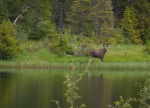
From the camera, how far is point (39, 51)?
4128cm

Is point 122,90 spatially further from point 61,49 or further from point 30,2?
point 30,2

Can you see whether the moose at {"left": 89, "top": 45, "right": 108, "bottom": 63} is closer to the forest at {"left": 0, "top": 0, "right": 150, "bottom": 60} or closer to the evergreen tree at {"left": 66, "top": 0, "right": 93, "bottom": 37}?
the forest at {"left": 0, "top": 0, "right": 150, "bottom": 60}

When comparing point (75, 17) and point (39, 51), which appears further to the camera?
point (75, 17)

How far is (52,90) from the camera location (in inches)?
934

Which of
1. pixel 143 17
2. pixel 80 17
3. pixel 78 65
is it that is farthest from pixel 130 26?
pixel 78 65

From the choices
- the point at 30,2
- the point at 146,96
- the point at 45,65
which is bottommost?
the point at 45,65

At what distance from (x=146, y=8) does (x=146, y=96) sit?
4066 cm

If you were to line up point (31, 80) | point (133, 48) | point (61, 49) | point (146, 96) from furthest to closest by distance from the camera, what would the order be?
1. point (133, 48)
2. point (61, 49)
3. point (31, 80)
4. point (146, 96)

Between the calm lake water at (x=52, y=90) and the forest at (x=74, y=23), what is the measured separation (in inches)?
364

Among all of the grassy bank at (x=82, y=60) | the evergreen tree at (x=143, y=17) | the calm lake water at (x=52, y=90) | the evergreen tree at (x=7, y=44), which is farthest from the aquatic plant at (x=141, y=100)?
the evergreen tree at (x=143, y=17)

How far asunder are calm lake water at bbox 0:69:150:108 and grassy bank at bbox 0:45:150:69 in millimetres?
4088

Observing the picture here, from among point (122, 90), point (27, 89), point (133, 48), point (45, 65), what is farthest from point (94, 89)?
point (133, 48)

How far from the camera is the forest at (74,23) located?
4281 centimetres

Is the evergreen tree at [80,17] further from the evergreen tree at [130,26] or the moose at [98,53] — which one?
the moose at [98,53]
